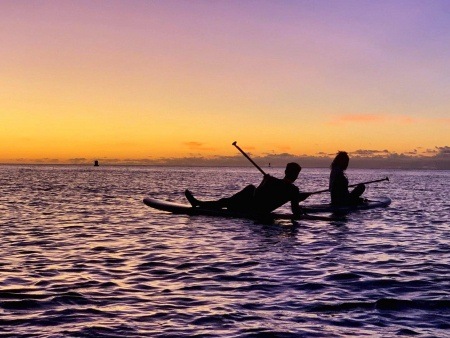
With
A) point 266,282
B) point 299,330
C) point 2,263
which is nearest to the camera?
point 299,330

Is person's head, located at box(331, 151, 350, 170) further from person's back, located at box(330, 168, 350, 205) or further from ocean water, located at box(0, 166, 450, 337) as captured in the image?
ocean water, located at box(0, 166, 450, 337)

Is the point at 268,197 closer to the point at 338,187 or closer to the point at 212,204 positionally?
the point at 212,204

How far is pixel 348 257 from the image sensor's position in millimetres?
13289

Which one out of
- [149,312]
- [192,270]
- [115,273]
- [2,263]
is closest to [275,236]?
[192,270]

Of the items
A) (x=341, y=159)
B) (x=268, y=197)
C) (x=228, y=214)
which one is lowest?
(x=228, y=214)

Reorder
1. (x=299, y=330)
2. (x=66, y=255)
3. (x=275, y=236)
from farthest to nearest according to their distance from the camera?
(x=275, y=236)
(x=66, y=255)
(x=299, y=330)

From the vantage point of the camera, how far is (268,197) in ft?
64.8

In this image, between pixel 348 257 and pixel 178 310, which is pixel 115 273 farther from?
pixel 348 257

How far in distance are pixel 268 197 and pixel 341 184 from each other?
4827 mm

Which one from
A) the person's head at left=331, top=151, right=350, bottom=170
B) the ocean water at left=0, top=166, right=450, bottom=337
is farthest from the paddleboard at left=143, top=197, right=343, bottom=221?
the person's head at left=331, top=151, right=350, bottom=170

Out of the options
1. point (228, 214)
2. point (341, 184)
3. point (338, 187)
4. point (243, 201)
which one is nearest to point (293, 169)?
point (243, 201)

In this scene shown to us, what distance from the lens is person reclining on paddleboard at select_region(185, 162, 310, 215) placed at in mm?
18406

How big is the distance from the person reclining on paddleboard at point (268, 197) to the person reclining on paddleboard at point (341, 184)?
2.44 m

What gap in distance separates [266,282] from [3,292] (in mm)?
4643
